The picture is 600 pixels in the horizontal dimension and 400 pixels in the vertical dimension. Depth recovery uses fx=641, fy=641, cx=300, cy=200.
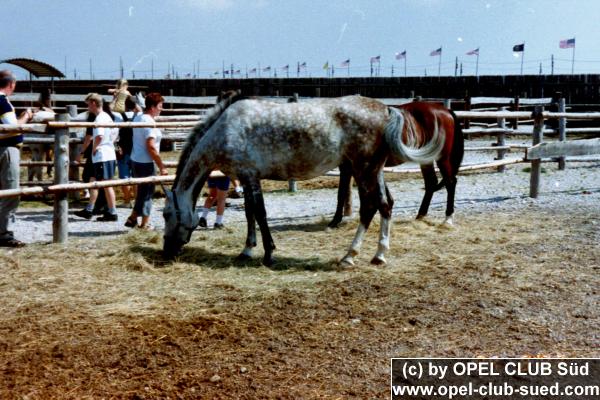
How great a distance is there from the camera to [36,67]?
22500mm

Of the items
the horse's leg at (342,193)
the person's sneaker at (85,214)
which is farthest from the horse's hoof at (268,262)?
the person's sneaker at (85,214)

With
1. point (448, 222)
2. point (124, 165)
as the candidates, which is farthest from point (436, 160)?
point (124, 165)

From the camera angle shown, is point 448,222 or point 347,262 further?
point 448,222

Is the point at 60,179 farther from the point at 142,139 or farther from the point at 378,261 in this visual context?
the point at 378,261

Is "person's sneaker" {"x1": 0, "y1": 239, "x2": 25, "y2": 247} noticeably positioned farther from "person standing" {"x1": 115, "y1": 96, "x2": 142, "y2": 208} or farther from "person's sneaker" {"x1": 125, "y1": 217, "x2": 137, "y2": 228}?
"person standing" {"x1": 115, "y1": 96, "x2": 142, "y2": 208}

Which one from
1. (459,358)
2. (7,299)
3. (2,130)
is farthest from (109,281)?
(459,358)

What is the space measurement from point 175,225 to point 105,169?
265 cm

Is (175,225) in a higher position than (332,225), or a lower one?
higher

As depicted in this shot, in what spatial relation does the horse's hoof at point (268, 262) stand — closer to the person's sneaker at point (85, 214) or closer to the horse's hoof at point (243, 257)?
the horse's hoof at point (243, 257)

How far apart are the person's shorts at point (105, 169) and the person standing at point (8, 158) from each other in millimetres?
1593

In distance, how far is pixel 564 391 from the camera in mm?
3334

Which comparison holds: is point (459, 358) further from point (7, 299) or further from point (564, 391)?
point (7, 299)

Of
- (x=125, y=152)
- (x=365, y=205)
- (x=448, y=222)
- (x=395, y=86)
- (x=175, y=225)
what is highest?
(x=395, y=86)

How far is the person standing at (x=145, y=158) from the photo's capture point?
7543mm
